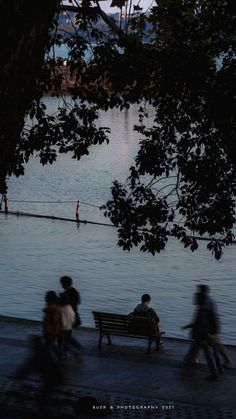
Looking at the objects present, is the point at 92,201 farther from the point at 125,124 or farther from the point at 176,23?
the point at 125,124

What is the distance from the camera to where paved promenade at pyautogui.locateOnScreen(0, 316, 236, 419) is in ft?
44.8

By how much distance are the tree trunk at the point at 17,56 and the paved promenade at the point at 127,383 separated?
4.19 meters

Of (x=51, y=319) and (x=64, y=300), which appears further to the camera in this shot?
(x=64, y=300)

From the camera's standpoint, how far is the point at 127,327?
18.9 m

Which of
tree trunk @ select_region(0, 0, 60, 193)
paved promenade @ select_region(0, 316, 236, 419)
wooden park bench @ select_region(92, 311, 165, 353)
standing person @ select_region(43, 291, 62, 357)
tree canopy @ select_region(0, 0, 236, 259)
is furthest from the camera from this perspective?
wooden park bench @ select_region(92, 311, 165, 353)

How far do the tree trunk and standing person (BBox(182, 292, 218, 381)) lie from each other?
26.5ft

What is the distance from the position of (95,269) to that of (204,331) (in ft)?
93.2

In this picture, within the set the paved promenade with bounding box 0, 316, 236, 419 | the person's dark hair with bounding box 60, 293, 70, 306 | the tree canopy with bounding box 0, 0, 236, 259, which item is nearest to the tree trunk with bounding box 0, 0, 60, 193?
the paved promenade with bounding box 0, 316, 236, 419

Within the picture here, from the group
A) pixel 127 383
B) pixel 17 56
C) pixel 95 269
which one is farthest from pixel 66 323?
pixel 95 269

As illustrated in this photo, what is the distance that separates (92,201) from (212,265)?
24833 mm

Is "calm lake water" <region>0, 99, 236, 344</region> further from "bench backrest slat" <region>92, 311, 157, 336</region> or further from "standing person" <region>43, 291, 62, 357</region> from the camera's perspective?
"standing person" <region>43, 291, 62, 357</region>

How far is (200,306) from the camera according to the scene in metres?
16.2

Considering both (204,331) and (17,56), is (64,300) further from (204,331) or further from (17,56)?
(17,56)

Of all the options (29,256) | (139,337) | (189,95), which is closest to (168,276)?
(29,256)
